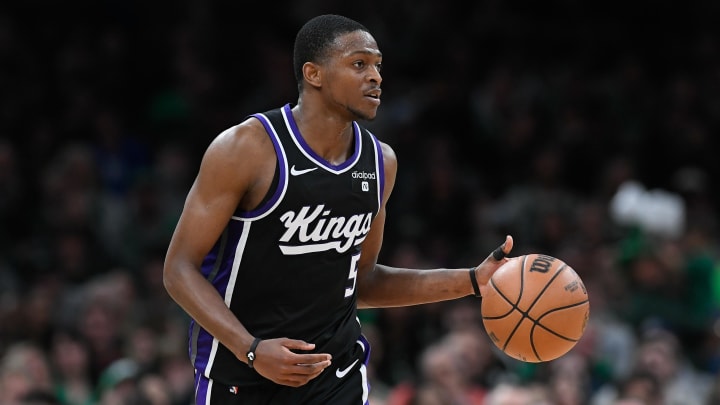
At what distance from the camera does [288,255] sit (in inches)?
203

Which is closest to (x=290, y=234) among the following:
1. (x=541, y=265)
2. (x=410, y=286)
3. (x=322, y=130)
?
(x=322, y=130)

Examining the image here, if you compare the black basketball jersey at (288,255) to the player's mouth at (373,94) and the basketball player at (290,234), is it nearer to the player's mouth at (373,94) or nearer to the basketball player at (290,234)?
the basketball player at (290,234)

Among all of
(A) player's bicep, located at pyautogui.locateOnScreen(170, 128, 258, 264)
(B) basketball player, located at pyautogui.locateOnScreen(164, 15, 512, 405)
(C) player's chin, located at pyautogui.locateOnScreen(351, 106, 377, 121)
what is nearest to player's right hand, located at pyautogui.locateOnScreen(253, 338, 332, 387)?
(B) basketball player, located at pyautogui.locateOnScreen(164, 15, 512, 405)

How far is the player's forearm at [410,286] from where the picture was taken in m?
5.61

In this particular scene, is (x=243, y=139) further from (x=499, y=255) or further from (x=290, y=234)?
(x=499, y=255)

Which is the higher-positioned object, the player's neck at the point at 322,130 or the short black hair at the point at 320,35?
the short black hair at the point at 320,35

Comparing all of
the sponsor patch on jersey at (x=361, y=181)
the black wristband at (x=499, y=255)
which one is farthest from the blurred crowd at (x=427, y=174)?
the sponsor patch on jersey at (x=361, y=181)

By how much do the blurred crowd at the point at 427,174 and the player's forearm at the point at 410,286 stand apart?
9.64ft

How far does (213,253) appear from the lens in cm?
524

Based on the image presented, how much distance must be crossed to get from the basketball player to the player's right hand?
0.7 inches

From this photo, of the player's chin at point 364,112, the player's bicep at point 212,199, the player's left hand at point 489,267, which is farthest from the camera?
the player's left hand at point 489,267

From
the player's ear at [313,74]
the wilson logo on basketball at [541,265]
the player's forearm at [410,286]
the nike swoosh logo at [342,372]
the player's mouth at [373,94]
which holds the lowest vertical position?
the nike swoosh logo at [342,372]

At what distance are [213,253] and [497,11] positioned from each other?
370 inches

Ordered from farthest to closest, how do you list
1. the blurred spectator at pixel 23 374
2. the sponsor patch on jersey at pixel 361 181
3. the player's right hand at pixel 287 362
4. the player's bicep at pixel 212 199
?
the blurred spectator at pixel 23 374 < the sponsor patch on jersey at pixel 361 181 < the player's bicep at pixel 212 199 < the player's right hand at pixel 287 362
